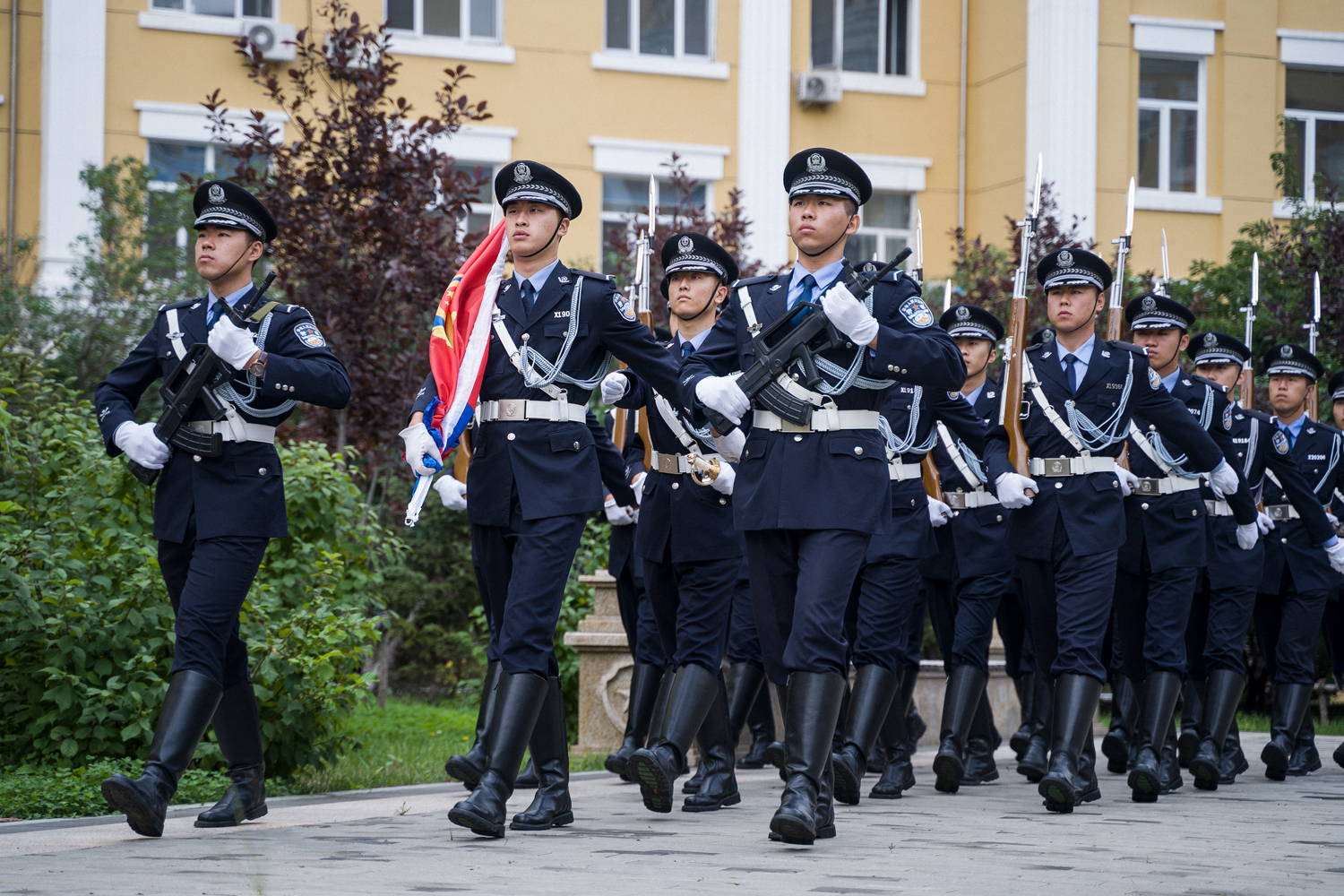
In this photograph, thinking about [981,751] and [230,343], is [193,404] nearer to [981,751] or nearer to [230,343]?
[230,343]

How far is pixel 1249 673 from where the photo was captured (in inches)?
481

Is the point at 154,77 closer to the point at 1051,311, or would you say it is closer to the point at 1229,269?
the point at 1229,269

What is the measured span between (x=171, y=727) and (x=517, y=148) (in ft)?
42.7

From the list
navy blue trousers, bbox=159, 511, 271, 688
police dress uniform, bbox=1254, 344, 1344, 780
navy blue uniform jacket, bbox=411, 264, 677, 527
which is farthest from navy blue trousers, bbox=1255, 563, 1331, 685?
navy blue trousers, bbox=159, 511, 271, 688

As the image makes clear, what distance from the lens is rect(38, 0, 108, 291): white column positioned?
15.9m

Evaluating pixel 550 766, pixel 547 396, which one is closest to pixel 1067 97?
pixel 547 396

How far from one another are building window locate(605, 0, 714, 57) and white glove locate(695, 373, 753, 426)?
13790mm

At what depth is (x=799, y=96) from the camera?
18.5m

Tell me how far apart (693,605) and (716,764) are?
0.61m

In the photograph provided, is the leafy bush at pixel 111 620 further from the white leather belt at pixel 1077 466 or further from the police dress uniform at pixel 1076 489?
the white leather belt at pixel 1077 466

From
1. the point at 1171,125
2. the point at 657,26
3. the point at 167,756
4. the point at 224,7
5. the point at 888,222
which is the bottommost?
the point at 167,756

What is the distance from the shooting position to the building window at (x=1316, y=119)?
19.5 metres

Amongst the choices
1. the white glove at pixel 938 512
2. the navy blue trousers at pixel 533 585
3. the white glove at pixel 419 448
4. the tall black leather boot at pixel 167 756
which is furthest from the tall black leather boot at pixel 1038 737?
the tall black leather boot at pixel 167 756

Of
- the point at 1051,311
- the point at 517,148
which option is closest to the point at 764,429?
the point at 1051,311
